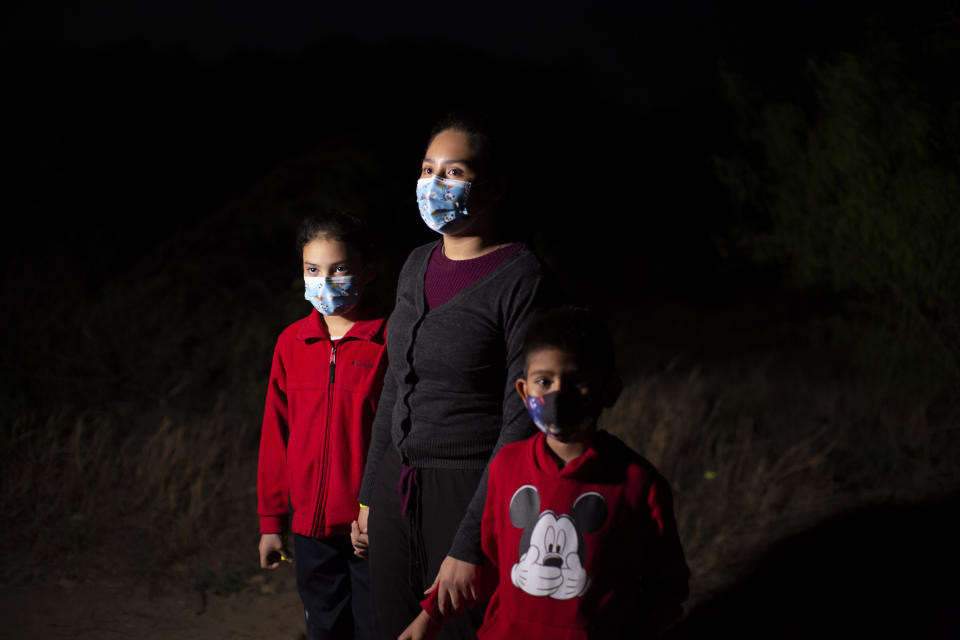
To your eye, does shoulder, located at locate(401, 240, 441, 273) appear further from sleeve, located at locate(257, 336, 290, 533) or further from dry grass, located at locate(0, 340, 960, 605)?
dry grass, located at locate(0, 340, 960, 605)

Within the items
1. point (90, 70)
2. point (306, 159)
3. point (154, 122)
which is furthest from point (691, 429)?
point (90, 70)

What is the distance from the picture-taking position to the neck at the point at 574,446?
196cm

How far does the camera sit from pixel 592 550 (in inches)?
74.5

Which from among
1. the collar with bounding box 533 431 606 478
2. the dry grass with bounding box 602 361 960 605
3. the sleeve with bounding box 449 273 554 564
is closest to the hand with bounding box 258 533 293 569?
the sleeve with bounding box 449 273 554 564

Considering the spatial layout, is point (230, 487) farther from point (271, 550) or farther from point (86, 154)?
point (86, 154)

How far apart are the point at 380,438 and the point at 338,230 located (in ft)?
2.41

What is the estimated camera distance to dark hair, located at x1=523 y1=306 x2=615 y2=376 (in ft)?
6.21

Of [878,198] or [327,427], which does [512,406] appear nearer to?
[327,427]

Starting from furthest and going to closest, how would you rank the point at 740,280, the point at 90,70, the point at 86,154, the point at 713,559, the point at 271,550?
the point at 740,280 → the point at 90,70 → the point at 86,154 → the point at 713,559 → the point at 271,550

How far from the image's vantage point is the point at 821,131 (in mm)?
6824

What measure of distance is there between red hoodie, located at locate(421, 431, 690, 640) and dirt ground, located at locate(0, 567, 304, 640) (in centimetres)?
277

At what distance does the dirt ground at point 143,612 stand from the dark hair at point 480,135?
3.04m

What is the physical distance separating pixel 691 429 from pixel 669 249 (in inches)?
367

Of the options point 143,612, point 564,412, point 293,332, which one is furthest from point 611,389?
point 143,612
